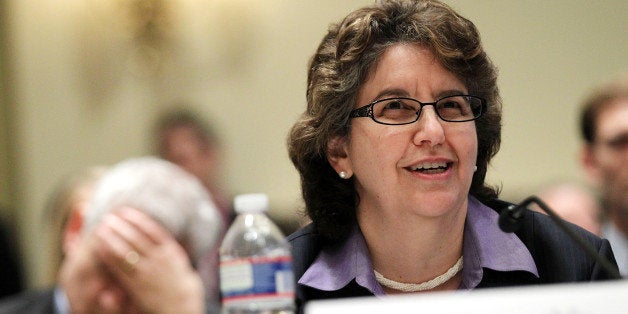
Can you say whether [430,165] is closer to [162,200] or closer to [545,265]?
[545,265]

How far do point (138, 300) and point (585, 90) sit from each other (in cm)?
416

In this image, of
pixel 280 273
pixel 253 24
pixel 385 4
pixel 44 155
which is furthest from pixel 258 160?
pixel 280 273

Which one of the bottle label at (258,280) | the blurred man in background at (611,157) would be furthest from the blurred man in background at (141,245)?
the blurred man in background at (611,157)

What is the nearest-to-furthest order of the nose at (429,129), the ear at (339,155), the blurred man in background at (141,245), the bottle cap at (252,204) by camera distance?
1. the blurred man in background at (141,245)
2. the bottle cap at (252,204)
3. the nose at (429,129)
4. the ear at (339,155)

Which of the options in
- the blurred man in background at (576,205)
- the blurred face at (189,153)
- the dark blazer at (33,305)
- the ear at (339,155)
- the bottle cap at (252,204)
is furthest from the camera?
the blurred face at (189,153)

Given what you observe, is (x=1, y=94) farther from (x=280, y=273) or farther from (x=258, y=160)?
(x=280, y=273)

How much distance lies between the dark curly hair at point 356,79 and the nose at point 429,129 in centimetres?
15

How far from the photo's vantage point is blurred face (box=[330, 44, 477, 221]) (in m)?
2.42

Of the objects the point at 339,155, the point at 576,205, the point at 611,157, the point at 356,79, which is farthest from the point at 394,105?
the point at 576,205

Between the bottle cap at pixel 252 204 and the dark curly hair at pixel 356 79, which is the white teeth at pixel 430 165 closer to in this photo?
the dark curly hair at pixel 356 79

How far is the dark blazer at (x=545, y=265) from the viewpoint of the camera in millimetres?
2477

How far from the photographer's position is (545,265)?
2.51m

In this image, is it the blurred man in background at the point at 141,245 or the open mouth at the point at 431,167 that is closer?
the blurred man in background at the point at 141,245

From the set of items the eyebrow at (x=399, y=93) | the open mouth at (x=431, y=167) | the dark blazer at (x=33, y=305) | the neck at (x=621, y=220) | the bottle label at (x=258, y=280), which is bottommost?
the neck at (x=621, y=220)
